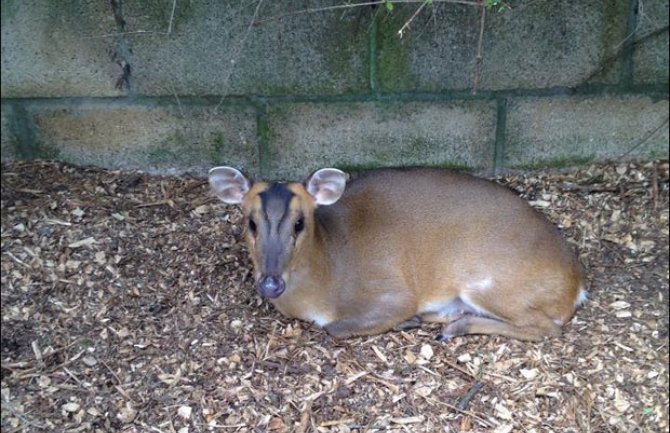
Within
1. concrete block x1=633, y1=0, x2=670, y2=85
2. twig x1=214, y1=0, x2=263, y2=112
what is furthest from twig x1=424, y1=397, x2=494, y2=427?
concrete block x1=633, y1=0, x2=670, y2=85

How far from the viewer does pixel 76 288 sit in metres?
4.46

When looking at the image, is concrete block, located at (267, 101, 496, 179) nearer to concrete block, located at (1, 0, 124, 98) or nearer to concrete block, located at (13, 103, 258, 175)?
concrete block, located at (13, 103, 258, 175)

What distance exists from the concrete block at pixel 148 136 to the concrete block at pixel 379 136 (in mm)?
237

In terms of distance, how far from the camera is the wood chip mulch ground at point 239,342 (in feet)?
12.5

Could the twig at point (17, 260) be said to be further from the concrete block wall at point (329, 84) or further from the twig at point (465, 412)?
the twig at point (465, 412)

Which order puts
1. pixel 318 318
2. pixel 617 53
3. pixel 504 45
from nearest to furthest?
pixel 318 318, pixel 504 45, pixel 617 53

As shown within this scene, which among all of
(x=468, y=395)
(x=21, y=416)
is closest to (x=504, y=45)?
(x=468, y=395)

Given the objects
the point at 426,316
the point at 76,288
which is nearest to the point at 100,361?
the point at 76,288

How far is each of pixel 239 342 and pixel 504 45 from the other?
2335mm

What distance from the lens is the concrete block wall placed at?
191 inches

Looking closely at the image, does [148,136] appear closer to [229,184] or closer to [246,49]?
[246,49]

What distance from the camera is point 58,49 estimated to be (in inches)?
197

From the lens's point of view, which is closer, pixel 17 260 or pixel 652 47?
pixel 17 260

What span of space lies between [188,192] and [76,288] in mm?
990
